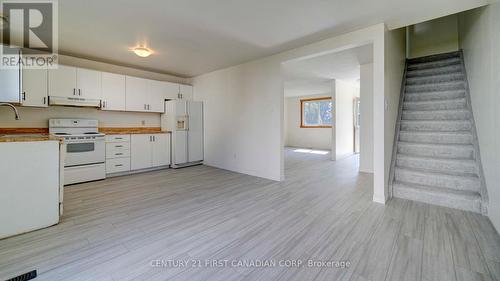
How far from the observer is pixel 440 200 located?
9.06ft

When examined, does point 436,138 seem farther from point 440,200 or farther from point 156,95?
point 156,95

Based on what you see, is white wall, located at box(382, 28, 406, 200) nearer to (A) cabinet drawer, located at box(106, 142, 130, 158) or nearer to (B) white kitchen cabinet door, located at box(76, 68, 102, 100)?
(A) cabinet drawer, located at box(106, 142, 130, 158)

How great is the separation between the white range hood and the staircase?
18.7 ft

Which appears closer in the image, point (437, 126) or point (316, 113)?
point (437, 126)

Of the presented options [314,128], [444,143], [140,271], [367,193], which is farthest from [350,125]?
[140,271]

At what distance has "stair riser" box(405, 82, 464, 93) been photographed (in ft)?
12.3

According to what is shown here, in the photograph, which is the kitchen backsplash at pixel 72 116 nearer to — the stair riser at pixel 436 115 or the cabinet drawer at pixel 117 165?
the cabinet drawer at pixel 117 165

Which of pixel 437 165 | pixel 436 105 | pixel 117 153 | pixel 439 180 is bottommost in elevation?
pixel 439 180

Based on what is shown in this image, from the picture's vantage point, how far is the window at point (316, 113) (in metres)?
8.98

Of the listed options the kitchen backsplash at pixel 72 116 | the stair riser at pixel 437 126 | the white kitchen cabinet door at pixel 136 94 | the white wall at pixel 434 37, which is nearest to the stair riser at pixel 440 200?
→ the stair riser at pixel 437 126

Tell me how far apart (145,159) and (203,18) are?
11.6ft

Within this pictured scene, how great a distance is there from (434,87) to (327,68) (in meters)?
2.15

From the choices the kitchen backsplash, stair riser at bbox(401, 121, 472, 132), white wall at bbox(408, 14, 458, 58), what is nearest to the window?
white wall at bbox(408, 14, 458, 58)

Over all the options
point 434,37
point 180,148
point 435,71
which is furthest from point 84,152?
point 434,37
